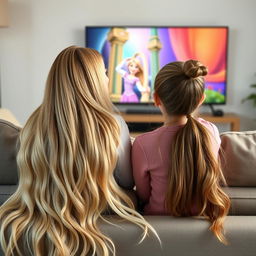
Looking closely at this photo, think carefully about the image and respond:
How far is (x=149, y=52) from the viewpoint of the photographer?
14.8 feet

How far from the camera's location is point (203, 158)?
4.39 feet

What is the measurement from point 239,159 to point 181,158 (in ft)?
0.59

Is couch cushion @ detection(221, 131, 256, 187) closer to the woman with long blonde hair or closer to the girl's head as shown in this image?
the woman with long blonde hair

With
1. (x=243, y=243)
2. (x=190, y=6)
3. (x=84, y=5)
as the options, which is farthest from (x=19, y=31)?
(x=243, y=243)

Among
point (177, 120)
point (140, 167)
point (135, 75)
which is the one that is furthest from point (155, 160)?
point (135, 75)

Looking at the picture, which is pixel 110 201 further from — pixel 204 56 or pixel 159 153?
pixel 204 56

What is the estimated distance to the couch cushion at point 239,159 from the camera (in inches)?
52.5

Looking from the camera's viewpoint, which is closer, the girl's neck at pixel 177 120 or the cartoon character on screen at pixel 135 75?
the girl's neck at pixel 177 120

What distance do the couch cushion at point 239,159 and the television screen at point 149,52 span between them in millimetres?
3224

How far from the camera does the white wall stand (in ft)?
14.9

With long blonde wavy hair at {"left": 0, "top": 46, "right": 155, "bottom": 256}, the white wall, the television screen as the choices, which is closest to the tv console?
the television screen

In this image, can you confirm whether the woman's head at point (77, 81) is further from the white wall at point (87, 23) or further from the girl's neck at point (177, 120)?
the white wall at point (87, 23)

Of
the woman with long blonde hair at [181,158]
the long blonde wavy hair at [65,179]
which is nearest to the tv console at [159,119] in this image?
the woman with long blonde hair at [181,158]

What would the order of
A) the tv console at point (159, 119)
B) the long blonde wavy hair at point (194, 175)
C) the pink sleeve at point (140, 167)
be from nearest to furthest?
the long blonde wavy hair at point (194, 175)
the pink sleeve at point (140, 167)
the tv console at point (159, 119)
